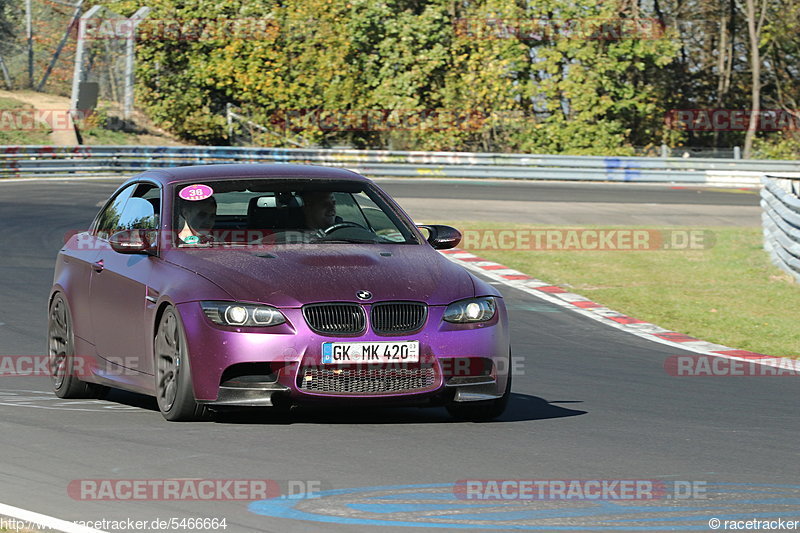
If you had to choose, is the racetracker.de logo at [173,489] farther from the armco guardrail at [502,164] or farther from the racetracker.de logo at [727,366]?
the armco guardrail at [502,164]

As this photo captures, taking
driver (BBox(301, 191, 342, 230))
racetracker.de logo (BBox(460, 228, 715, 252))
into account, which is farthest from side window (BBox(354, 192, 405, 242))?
racetracker.de logo (BBox(460, 228, 715, 252))

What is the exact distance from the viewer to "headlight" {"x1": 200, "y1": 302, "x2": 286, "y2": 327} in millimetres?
7273

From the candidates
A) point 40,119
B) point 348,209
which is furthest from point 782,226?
point 40,119

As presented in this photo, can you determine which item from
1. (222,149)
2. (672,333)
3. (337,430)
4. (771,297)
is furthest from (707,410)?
(222,149)

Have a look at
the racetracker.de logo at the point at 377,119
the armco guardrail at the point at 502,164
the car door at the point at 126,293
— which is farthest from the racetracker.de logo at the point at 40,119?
the car door at the point at 126,293

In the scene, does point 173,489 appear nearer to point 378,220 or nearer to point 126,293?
point 126,293

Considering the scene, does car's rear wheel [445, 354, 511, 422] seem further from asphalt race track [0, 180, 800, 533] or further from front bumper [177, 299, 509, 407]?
front bumper [177, 299, 509, 407]

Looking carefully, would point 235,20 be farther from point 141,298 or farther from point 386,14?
point 141,298

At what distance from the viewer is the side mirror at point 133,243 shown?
321 inches

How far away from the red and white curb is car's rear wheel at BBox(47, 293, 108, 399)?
6384 millimetres

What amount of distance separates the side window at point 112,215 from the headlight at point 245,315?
7.21ft

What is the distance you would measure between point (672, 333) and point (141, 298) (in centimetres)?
775

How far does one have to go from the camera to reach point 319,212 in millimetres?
8609

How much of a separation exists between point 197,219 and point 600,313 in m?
8.18
